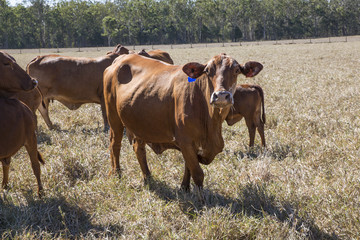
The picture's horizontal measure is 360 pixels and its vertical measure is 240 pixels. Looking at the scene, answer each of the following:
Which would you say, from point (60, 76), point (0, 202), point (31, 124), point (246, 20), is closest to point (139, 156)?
point (31, 124)

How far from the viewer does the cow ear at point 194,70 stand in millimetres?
3658

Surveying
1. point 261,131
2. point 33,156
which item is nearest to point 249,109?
point 261,131

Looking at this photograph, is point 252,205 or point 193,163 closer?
point 252,205

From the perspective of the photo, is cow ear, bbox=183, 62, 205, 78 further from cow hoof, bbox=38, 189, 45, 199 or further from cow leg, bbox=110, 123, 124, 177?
cow hoof, bbox=38, 189, 45, 199

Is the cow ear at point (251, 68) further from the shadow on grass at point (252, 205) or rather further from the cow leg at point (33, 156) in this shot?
the cow leg at point (33, 156)

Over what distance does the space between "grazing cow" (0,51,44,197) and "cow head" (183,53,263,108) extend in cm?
196

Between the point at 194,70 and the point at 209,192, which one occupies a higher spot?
Answer: the point at 194,70

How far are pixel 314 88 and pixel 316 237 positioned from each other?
8.08 meters

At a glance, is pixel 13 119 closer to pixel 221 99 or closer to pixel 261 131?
pixel 221 99

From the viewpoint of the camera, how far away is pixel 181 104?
3.83 meters

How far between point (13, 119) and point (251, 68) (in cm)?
268

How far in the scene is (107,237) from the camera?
3197 mm

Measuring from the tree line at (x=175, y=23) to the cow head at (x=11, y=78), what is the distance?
262 ft

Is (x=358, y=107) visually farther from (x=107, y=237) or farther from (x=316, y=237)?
(x=107, y=237)
